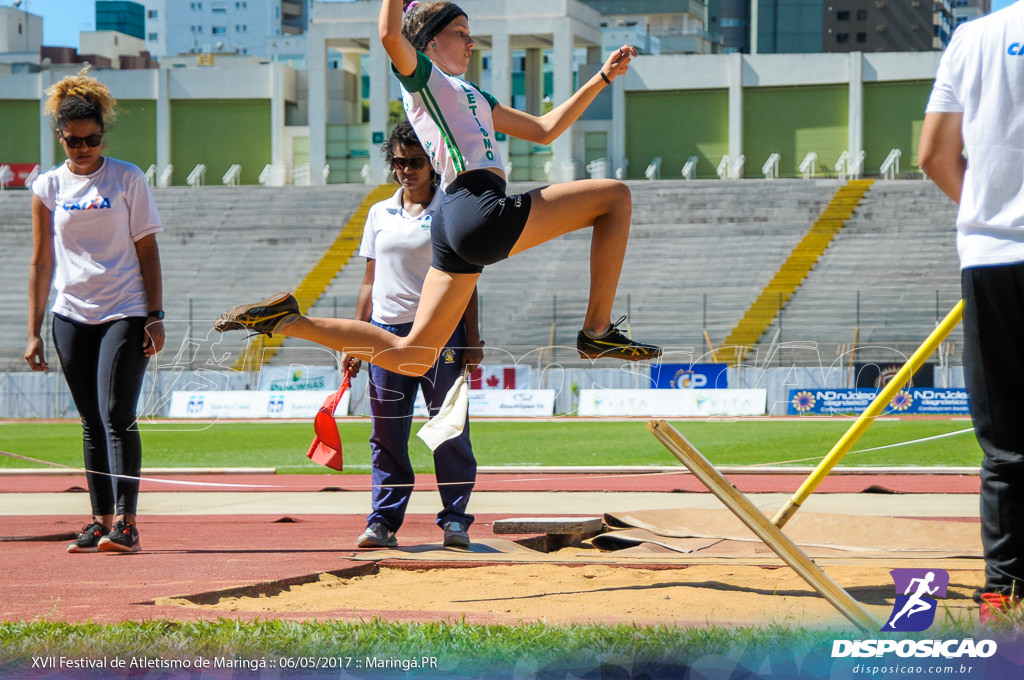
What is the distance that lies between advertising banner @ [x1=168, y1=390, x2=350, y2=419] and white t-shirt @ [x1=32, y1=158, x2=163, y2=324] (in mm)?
8000

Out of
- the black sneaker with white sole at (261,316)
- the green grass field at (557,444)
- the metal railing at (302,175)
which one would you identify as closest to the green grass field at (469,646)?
the black sneaker with white sole at (261,316)

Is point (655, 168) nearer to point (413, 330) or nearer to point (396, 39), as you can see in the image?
point (413, 330)

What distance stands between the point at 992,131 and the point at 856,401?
56.5ft

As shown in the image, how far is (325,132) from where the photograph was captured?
4469cm

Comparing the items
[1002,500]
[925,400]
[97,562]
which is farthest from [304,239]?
[1002,500]

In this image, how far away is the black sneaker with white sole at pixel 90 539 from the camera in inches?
225

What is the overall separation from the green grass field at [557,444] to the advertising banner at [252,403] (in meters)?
0.41

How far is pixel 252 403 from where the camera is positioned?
16.7 meters

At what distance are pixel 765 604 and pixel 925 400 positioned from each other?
716 inches

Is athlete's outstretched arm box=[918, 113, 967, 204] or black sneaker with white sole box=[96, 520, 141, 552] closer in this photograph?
athlete's outstretched arm box=[918, 113, 967, 204]

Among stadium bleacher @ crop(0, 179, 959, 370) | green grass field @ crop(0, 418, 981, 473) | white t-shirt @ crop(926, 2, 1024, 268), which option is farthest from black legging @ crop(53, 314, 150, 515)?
stadium bleacher @ crop(0, 179, 959, 370)

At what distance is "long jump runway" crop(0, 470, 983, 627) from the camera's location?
12.6ft

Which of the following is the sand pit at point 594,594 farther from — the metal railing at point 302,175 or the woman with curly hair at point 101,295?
the metal railing at point 302,175

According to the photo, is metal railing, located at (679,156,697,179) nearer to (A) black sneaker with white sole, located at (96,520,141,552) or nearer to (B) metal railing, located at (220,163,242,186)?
(B) metal railing, located at (220,163,242,186)
